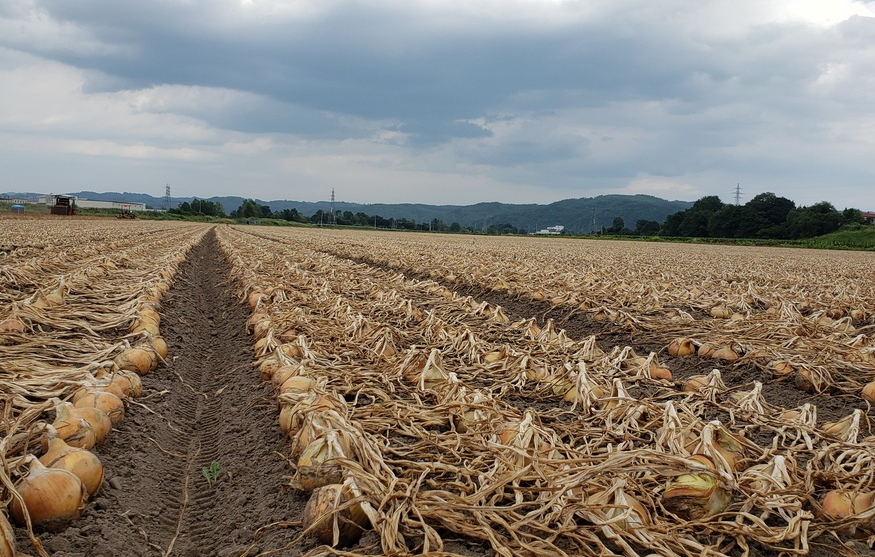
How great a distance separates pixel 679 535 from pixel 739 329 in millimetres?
5010

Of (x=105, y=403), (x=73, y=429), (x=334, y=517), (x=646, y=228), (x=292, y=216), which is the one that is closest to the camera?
(x=334, y=517)

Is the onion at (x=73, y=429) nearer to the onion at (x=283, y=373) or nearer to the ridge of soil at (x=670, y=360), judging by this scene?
the onion at (x=283, y=373)

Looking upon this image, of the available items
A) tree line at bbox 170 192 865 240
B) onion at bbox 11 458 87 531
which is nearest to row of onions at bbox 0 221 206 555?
onion at bbox 11 458 87 531

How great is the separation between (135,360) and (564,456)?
340 centimetres

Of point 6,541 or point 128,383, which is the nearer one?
point 6,541

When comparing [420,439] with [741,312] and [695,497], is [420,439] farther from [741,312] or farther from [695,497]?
[741,312]

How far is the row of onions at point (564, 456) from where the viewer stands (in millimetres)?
2148

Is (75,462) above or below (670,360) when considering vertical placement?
above

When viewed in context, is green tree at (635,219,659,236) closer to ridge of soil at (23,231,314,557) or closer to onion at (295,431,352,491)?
ridge of soil at (23,231,314,557)

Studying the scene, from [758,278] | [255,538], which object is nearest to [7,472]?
[255,538]

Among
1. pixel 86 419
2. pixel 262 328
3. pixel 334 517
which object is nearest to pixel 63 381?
pixel 86 419

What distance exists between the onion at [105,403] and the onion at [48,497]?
915 millimetres

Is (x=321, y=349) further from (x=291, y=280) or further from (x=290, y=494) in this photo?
(x=291, y=280)

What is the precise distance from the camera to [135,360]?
4383 millimetres
